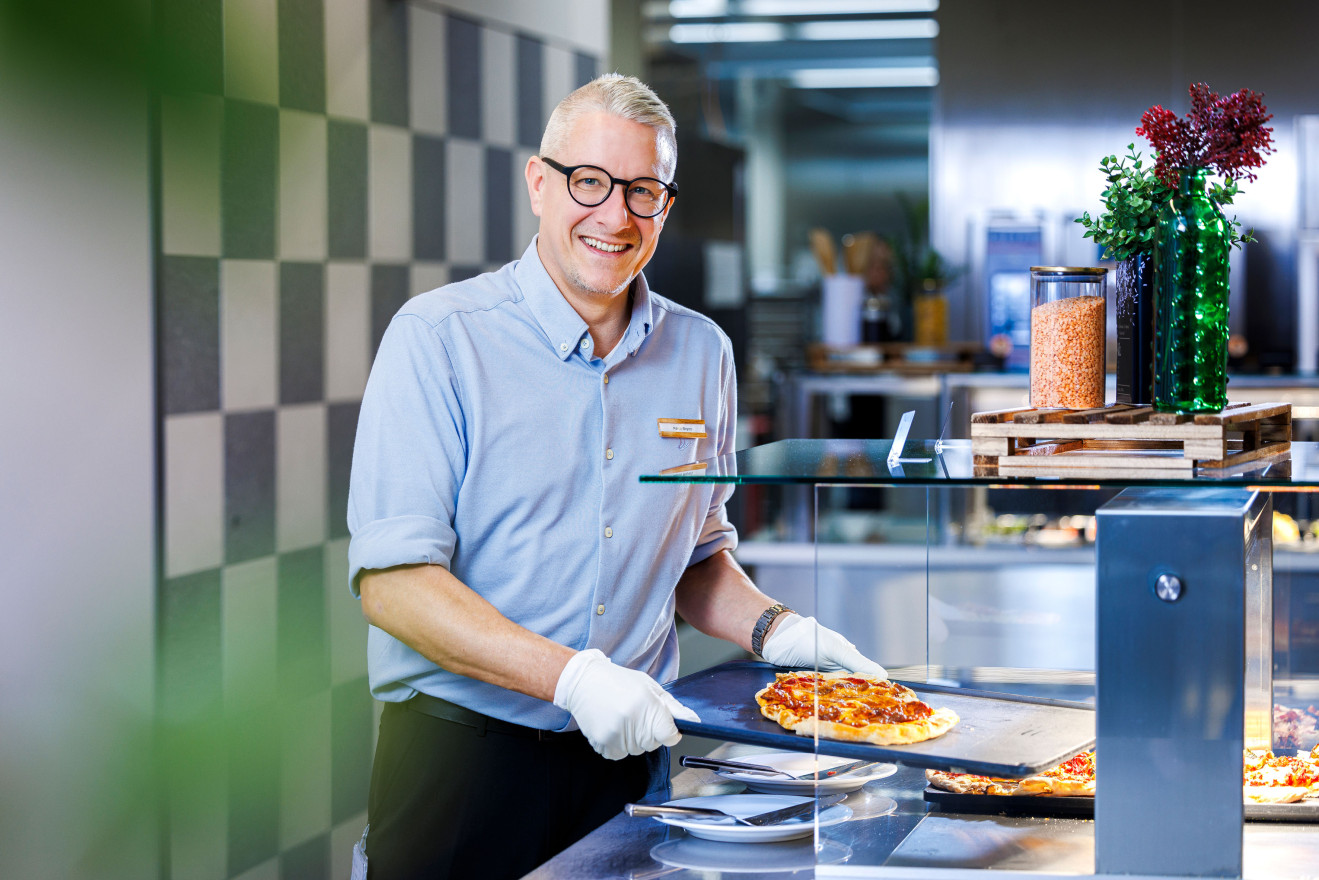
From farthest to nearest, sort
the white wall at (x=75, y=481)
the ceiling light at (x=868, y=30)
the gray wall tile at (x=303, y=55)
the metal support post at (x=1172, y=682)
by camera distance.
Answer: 1. the ceiling light at (x=868, y=30)
2. the gray wall tile at (x=303, y=55)
3. the white wall at (x=75, y=481)
4. the metal support post at (x=1172, y=682)

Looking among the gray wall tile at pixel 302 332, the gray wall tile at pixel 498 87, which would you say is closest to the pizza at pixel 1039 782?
the gray wall tile at pixel 302 332

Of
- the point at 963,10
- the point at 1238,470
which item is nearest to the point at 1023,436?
the point at 1238,470

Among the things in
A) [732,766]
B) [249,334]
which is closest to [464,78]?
[249,334]

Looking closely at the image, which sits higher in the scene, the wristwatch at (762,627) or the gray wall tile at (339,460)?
the gray wall tile at (339,460)

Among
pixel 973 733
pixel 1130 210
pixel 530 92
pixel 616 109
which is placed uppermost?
pixel 530 92

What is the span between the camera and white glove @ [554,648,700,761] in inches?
55.9

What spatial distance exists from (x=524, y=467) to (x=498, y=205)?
6.19 ft

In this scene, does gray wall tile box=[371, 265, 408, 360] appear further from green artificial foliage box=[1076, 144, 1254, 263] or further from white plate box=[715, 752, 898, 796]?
green artificial foliage box=[1076, 144, 1254, 263]

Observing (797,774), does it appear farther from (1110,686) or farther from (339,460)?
(339,460)

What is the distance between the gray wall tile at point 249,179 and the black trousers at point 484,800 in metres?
1.24

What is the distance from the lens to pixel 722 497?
204 cm

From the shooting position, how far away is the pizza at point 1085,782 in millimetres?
1390

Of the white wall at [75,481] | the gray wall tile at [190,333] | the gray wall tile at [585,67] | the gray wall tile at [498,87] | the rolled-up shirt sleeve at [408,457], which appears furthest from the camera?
the gray wall tile at [585,67]

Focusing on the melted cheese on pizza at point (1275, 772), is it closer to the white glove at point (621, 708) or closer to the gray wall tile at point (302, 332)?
the white glove at point (621, 708)
